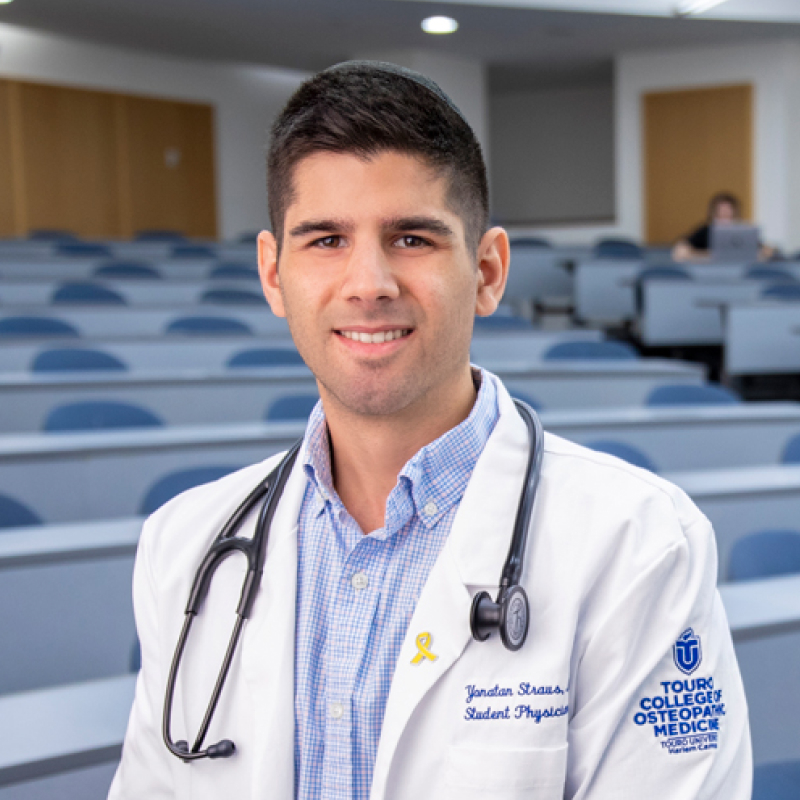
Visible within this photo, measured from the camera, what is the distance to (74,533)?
208 cm

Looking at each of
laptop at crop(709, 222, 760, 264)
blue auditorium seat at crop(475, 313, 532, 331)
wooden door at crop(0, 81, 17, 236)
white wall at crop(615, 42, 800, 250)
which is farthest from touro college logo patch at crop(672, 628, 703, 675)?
white wall at crop(615, 42, 800, 250)

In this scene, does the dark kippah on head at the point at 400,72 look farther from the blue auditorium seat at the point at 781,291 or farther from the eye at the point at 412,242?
the blue auditorium seat at the point at 781,291

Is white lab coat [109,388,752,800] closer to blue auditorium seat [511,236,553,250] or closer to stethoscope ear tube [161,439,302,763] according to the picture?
stethoscope ear tube [161,439,302,763]

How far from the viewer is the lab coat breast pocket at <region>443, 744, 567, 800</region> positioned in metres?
0.87

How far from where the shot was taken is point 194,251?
28.5ft

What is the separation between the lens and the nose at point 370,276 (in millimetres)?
962

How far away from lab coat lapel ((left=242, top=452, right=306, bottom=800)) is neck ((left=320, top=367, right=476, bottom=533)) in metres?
0.08

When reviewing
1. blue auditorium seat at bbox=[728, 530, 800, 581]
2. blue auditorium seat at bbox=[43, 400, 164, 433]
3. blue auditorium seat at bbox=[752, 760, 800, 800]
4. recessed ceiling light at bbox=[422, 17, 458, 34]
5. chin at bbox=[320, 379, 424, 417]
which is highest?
recessed ceiling light at bbox=[422, 17, 458, 34]

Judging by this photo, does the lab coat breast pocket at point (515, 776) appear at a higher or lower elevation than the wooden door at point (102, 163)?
lower

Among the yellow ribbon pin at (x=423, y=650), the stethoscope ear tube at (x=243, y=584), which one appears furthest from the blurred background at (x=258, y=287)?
the yellow ribbon pin at (x=423, y=650)

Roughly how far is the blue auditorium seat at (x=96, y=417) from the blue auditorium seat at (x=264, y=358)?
1.06 m

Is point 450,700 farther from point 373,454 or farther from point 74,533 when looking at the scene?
point 74,533

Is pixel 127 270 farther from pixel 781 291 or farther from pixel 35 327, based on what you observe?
pixel 781 291

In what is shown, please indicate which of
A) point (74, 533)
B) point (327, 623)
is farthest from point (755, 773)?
point (74, 533)
